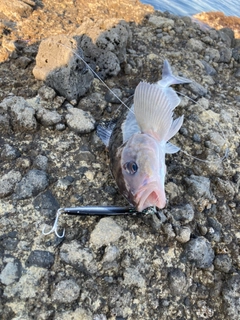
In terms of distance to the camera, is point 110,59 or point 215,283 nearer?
point 215,283

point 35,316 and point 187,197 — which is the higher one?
point 187,197

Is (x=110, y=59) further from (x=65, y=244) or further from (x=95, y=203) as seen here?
(x=65, y=244)

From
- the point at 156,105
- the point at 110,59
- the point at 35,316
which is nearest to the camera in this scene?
the point at 35,316

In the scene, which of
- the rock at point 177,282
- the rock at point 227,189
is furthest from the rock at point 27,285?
the rock at point 227,189

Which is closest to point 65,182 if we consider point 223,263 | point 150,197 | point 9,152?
point 9,152

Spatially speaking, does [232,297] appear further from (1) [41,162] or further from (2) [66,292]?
(1) [41,162]

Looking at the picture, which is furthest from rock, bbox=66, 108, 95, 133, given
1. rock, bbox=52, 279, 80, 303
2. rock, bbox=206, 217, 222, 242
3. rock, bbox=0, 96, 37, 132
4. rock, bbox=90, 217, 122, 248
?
rock, bbox=52, 279, 80, 303

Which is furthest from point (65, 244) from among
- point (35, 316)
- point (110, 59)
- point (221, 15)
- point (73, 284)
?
point (221, 15)
